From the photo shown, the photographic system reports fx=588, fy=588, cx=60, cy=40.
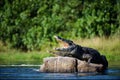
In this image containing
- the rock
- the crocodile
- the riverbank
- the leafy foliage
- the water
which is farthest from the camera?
the leafy foliage

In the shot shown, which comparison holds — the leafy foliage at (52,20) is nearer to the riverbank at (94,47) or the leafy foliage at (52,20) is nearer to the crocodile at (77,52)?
the riverbank at (94,47)

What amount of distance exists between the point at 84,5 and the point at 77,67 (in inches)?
593

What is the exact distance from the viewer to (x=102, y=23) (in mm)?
32031

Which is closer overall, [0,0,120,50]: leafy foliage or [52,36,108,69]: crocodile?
[52,36,108,69]: crocodile

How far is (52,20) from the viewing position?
32625mm

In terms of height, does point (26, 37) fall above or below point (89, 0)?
below

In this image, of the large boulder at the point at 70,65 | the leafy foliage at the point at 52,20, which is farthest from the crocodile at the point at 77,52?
the leafy foliage at the point at 52,20

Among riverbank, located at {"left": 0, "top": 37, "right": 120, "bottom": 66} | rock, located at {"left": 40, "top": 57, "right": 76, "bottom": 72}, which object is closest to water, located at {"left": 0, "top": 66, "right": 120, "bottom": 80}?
rock, located at {"left": 40, "top": 57, "right": 76, "bottom": 72}

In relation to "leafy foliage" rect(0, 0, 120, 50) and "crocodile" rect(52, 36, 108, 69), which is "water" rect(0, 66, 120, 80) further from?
"leafy foliage" rect(0, 0, 120, 50)

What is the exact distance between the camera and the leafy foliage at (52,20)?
1251 inches

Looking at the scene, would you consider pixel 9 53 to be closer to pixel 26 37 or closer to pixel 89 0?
pixel 26 37

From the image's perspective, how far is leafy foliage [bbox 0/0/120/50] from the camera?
31781mm

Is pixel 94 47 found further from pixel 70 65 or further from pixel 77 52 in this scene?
pixel 70 65

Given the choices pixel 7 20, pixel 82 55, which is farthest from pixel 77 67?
pixel 7 20
